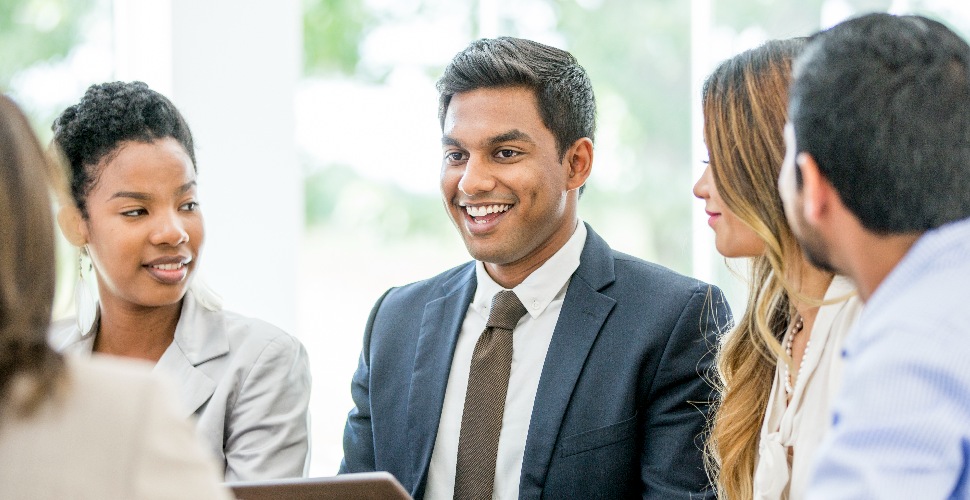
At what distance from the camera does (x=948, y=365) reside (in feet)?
3.51

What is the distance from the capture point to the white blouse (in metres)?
1.72

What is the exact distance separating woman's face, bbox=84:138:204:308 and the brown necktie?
67 cm

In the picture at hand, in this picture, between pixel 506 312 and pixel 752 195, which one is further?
pixel 506 312

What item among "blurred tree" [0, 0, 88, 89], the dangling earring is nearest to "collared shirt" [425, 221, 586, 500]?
the dangling earring

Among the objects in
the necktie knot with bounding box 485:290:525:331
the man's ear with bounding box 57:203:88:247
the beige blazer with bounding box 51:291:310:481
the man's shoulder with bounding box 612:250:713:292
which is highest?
the man's ear with bounding box 57:203:88:247

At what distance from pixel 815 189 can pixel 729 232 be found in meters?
0.62

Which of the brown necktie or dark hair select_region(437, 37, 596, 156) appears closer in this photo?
the brown necktie

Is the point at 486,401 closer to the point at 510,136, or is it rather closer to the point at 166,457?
the point at 510,136

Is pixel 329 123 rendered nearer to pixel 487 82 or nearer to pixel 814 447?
pixel 487 82

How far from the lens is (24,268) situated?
40.3 inches

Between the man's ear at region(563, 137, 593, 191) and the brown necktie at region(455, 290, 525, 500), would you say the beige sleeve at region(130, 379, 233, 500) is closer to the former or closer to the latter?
the brown necktie at region(455, 290, 525, 500)

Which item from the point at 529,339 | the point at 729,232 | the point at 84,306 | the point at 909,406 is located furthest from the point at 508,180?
the point at 909,406

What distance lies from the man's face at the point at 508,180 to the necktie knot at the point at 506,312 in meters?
0.09

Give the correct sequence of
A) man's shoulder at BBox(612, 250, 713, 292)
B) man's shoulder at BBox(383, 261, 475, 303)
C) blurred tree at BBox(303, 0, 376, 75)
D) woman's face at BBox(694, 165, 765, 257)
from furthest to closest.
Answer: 1. blurred tree at BBox(303, 0, 376, 75)
2. man's shoulder at BBox(383, 261, 475, 303)
3. man's shoulder at BBox(612, 250, 713, 292)
4. woman's face at BBox(694, 165, 765, 257)
